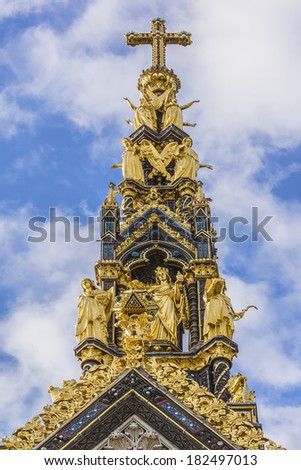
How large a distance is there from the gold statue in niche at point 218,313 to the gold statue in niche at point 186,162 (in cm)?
787

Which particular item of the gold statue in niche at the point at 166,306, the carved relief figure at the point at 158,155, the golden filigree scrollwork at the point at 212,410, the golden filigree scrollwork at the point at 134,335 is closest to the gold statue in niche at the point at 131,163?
the carved relief figure at the point at 158,155

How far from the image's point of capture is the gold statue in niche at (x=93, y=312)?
3266cm

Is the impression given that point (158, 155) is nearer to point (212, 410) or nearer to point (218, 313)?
point (218, 313)

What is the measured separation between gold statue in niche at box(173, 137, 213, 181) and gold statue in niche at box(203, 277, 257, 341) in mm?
7868

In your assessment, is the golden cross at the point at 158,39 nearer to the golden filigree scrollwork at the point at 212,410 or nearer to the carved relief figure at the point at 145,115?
the carved relief figure at the point at 145,115

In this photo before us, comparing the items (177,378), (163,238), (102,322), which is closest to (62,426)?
(177,378)

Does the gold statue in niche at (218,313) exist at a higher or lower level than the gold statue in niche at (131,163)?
lower

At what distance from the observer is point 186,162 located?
137 ft

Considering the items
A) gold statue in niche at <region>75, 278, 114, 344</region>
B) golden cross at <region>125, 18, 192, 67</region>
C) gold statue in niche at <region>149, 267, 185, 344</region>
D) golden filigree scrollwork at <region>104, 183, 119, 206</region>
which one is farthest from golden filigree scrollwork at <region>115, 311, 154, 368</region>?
golden cross at <region>125, 18, 192, 67</region>

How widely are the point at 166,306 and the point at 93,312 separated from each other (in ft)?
7.78

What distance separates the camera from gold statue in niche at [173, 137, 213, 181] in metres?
41.2

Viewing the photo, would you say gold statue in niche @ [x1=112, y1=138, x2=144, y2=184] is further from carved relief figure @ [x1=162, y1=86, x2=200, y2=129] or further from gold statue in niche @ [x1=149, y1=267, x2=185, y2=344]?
gold statue in niche @ [x1=149, y1=267, x2=185, y2=344]

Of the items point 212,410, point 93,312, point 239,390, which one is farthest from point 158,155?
point 212,410

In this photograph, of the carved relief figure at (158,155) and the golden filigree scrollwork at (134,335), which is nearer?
A: the golden filigree scrollwork at (134,335)
